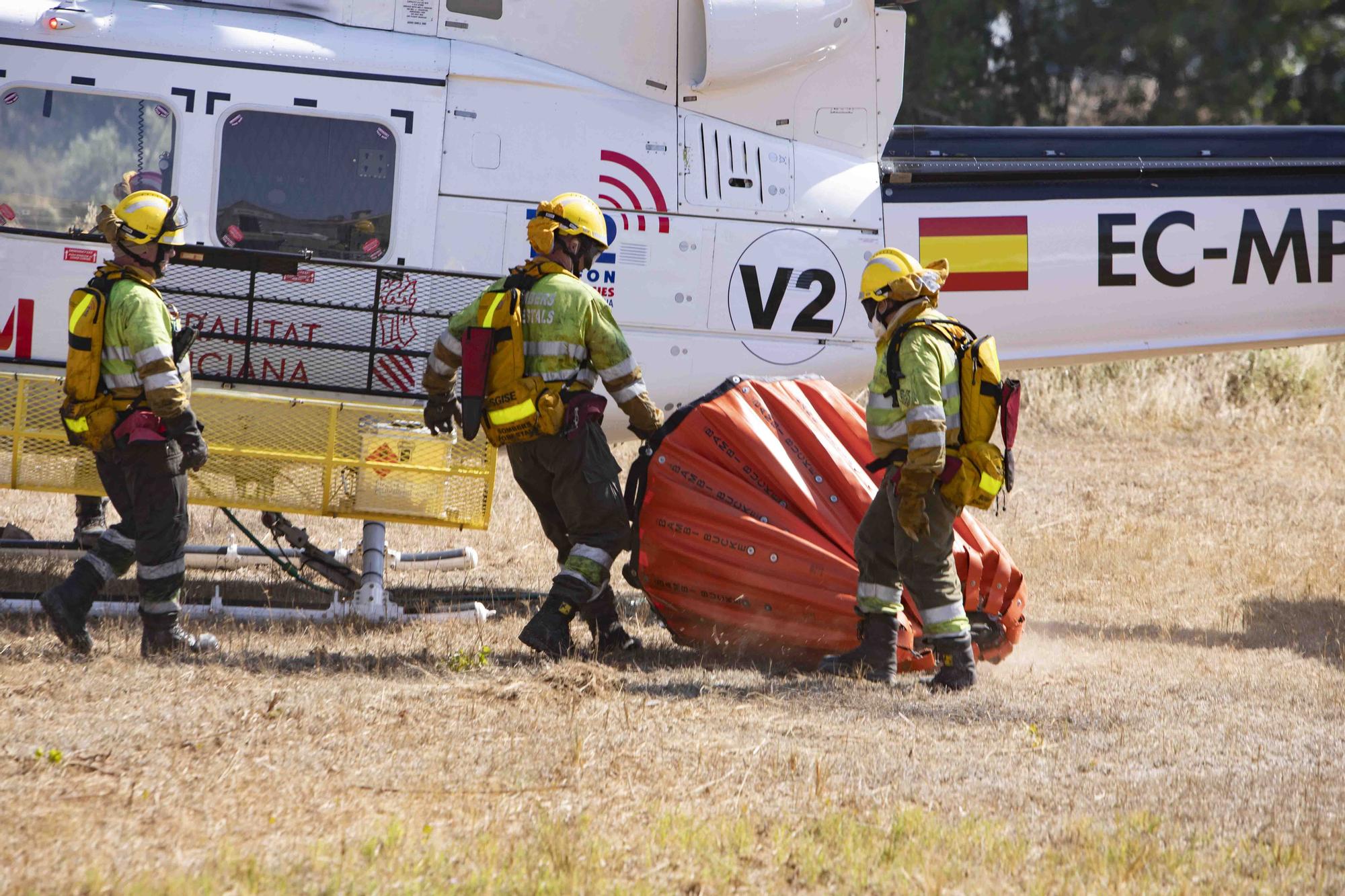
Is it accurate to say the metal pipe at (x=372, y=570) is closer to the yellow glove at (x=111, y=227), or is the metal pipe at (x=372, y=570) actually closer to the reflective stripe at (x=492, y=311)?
the reflective stripe at (x=492, y=311)

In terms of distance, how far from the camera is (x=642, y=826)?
423cm

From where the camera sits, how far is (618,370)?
249 inches

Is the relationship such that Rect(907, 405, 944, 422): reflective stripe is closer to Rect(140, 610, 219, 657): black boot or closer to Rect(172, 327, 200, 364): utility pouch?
Rect(172, 327, 200, 364): utility pouch

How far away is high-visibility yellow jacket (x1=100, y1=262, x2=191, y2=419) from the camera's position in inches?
228

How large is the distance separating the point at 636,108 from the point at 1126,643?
13.0 ft

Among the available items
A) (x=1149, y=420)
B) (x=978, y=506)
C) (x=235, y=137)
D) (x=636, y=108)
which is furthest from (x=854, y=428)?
(x=1149, y=420)

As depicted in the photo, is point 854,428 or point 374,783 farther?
point 854,428

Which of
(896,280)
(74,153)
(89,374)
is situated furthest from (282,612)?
(896,280)

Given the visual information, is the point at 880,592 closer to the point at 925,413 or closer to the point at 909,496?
the point at 909,496

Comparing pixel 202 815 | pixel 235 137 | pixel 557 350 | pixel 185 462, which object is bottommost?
pixel 202 815

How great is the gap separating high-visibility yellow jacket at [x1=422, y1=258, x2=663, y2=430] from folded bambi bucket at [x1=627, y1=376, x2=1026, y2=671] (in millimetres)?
412

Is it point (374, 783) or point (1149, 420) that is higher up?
point (1149, 420)

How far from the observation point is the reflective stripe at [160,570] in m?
6.09

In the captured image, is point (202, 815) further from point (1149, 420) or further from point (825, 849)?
point (1149, 420)
